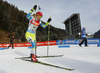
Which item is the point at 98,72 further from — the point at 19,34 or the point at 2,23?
the point at 2,23

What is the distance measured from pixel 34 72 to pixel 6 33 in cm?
6093

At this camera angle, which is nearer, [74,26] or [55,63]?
[55,63]

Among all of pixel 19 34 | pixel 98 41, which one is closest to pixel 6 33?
pixel 19 34

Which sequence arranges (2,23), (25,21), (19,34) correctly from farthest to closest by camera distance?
(25,21), (2,23), (19,34)

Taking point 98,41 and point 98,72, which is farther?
point 98,41

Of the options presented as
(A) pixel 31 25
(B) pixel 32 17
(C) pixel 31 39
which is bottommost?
(C) pixel 31 39

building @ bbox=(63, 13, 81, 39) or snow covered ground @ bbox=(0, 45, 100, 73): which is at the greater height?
building @ bbox=(63, 13, 81, 39)

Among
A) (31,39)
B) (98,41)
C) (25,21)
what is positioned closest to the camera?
(31,39)

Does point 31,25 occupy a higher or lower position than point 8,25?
lower

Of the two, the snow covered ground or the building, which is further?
→ the building

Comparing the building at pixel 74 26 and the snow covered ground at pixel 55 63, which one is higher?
the building at pixel 74 26

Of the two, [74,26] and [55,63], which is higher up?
[74,26]

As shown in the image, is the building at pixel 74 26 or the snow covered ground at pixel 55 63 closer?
the snow covered ground at pixel 55 63

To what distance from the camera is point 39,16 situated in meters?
4.30
